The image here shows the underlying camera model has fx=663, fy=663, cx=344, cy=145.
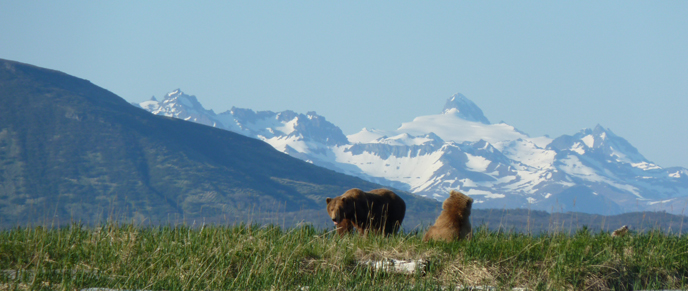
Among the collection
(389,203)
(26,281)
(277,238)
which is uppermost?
(389,203)

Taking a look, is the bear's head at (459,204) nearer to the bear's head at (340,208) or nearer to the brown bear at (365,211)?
the brown bear at (365,211)

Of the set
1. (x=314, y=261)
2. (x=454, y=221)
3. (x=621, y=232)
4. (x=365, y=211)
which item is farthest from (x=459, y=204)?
(x=621, y=232)

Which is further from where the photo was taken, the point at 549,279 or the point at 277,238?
the point at 277,238

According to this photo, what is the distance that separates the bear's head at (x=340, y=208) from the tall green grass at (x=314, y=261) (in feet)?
1.70

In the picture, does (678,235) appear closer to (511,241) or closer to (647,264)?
(647,264)

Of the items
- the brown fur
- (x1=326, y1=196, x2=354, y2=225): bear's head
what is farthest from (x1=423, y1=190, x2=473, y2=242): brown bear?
the brown fur

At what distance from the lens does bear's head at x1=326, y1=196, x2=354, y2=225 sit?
11.6 meters

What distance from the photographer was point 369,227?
12.0 metres

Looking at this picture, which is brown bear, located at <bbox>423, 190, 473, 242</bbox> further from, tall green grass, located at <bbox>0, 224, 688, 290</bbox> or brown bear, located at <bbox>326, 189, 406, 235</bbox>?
brown bear, located at <bbox>326, 189, 406, 235</bbox>

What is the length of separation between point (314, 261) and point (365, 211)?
2.39 metres

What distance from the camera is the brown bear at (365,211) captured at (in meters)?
11.7

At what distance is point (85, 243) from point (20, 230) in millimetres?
2101

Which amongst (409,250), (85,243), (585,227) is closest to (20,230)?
(85,243)

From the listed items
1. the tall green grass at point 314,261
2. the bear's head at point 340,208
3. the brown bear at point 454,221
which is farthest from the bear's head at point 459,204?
the bear's head at point 340,208
